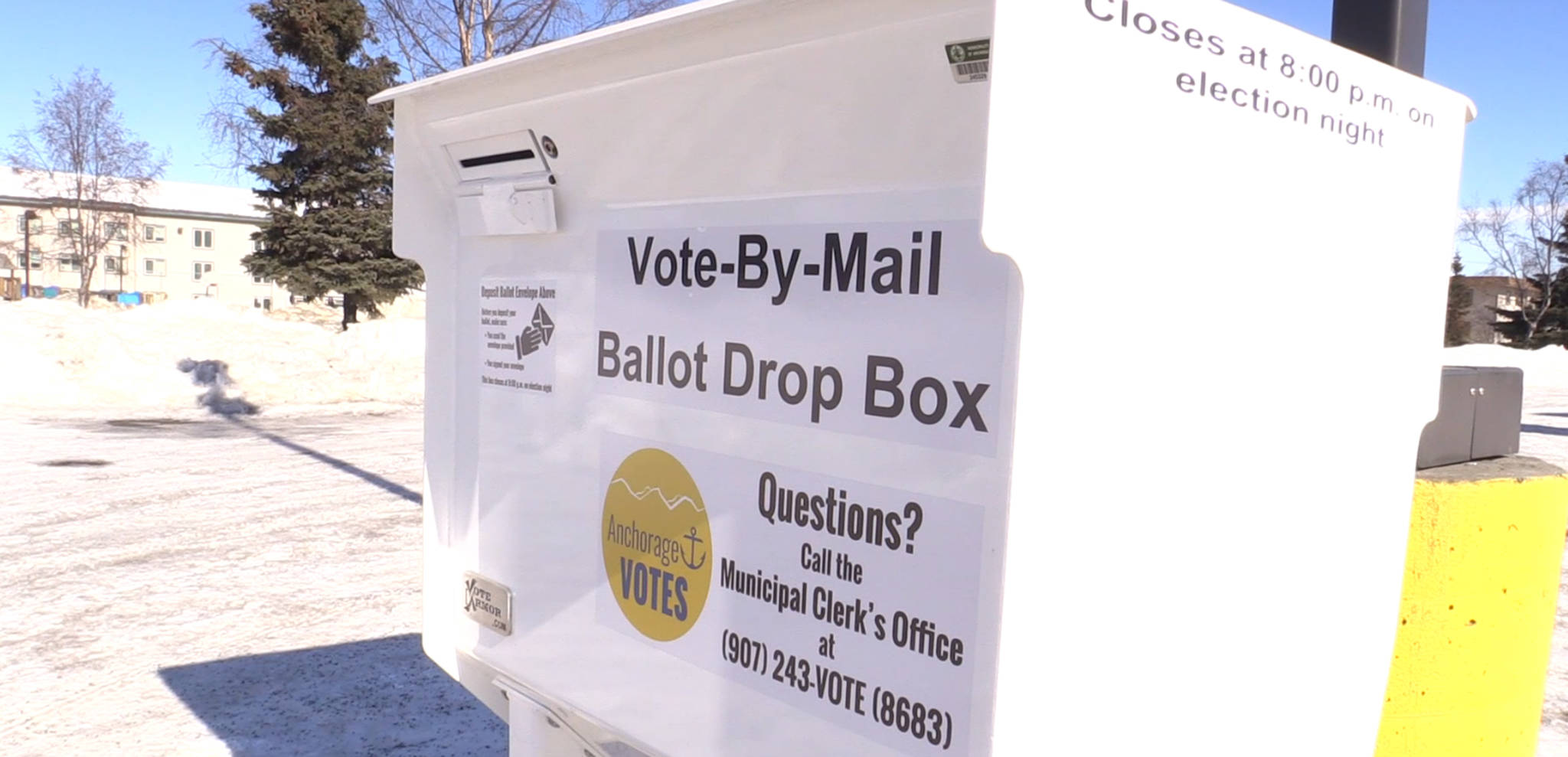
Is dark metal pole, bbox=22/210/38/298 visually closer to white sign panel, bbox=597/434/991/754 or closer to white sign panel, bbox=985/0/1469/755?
white sign panel, bbox=597/434/991/754

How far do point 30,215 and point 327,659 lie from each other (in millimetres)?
57247

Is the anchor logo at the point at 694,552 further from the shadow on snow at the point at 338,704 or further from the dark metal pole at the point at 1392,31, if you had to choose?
the shadow on snow at the point at 338,704

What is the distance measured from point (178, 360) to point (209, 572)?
479 inches

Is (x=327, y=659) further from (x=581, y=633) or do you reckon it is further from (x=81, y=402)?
(x=81, y=402)

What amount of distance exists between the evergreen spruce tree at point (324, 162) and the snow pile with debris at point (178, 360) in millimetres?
7579

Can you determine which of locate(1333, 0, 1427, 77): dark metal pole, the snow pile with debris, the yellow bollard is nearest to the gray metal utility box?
the yellow bollard

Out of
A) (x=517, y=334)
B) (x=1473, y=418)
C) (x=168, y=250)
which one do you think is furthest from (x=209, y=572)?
(x=168, y=250)

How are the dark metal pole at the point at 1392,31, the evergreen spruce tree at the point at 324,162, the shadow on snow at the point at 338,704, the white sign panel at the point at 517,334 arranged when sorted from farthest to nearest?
the evergreen spruce tree at the point at 324,162
the shadow on snow at the point at 338,704
the dark metal pole at the point at 1392,31
the white sign panel at the point at 517,334

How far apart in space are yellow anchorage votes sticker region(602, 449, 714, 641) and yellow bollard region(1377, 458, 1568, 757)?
1465 mm

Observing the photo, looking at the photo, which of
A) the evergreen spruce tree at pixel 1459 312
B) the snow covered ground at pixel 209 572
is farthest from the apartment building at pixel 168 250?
the evergreen spruce tree at pixel 1459 312

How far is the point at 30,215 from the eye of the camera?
52.2 m

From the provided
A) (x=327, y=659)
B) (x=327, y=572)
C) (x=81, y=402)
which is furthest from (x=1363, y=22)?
(x=81, y=402)

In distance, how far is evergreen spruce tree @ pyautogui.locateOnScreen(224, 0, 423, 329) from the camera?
1155 inches

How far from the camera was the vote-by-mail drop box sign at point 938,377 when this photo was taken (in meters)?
1.55
